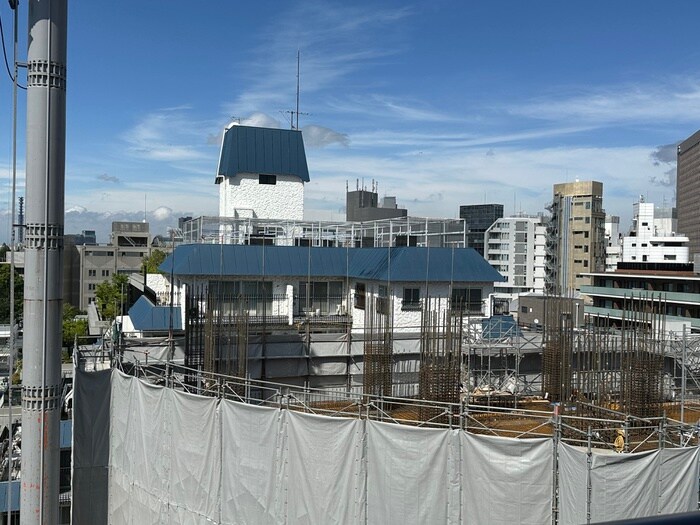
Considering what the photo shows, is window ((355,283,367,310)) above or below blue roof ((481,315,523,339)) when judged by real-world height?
above

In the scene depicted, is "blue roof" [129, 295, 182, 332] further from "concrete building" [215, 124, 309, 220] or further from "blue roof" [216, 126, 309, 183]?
"blue roof" [216, 126, 309, 183]

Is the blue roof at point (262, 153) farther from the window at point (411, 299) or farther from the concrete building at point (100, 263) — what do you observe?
the concrete building at point (100, 263)

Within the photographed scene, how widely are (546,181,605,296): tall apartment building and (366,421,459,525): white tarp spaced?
64295 millimetres

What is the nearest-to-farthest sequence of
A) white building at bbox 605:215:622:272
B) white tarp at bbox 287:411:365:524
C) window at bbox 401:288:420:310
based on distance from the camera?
white tarp at bbox 287:411:365:524 → window at bbox 401:288:420:310 → white building at bbox 605:215:622:272

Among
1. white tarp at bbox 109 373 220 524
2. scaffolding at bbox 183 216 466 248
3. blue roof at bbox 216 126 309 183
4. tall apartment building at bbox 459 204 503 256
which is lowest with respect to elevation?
white tarp at bbox 109 373 220 524

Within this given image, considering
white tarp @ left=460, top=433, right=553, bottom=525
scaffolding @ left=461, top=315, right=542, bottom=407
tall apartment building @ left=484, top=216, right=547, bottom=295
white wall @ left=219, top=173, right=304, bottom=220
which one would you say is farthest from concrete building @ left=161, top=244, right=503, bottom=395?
tall apartment building @ left=484, top=216, right=547, bottom=295

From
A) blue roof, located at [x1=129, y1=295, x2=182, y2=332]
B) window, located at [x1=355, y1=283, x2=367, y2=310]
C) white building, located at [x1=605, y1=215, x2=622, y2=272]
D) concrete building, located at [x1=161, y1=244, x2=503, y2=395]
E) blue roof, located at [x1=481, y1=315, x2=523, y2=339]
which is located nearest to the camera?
concrete building, located at [x1=161, y1=244, x2=503, y2=395]

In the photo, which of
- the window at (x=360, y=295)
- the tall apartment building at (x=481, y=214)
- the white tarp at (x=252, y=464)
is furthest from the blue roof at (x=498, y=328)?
the tall apartment building at (x=481, y=214)

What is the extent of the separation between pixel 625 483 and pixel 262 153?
2227 centimetres

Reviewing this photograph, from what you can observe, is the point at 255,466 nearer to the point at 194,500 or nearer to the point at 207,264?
the point at 194,500

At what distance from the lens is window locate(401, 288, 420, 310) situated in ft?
74.6

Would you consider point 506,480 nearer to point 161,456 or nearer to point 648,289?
point 161,456

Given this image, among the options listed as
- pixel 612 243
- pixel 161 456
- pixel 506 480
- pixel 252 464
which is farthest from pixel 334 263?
pixel 612 243

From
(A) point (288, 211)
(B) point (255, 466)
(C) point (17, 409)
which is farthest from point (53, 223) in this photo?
(A) point (288, 211)
